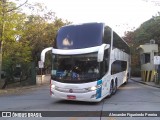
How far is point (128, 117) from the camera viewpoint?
1172cm

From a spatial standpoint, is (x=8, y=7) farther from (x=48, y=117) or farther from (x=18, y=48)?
(x=48, y=117)

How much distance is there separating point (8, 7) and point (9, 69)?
8.12 meters

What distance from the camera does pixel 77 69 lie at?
15.7 metres

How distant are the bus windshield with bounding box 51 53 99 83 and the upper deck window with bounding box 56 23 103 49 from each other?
21.9 inches

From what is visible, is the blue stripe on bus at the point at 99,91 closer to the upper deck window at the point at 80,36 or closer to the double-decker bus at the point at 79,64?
the double-decker bus at the point at 79,64

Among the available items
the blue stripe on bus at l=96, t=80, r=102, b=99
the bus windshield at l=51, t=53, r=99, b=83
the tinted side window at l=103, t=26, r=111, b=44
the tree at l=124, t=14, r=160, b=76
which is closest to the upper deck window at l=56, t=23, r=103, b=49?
the bus windshield at l=51, t=53, r=99, b=83

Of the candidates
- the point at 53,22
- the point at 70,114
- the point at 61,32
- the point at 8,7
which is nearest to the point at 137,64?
the point at 53,22

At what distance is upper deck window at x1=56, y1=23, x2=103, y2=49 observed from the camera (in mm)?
15906

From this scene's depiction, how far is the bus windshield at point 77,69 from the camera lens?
610 inches

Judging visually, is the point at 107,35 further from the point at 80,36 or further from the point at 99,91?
the point at 99,91

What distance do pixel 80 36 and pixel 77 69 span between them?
1689mm

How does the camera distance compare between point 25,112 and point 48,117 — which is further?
point 25,112

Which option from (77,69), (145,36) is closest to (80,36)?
(77,69)

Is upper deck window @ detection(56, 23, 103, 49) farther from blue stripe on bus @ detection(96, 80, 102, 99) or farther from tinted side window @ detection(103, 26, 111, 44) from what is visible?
blue stripe on bus @ detection(96, 80, 102, 99)
